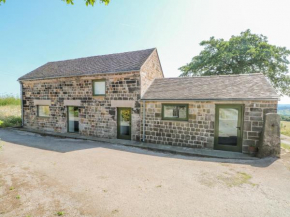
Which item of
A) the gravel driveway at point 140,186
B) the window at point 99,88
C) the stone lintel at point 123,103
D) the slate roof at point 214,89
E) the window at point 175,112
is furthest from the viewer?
the window at point 99,88

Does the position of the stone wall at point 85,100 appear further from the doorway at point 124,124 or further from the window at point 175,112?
the window at point 175,112

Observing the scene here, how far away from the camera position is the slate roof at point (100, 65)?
32.9 ft

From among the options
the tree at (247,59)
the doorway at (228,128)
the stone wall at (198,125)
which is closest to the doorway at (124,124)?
the stone wall at (198,125)

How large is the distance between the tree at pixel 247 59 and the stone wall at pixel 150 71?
9422 millimetres

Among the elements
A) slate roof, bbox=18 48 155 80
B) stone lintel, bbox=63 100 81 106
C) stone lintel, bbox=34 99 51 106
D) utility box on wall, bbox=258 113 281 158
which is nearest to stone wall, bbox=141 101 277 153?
utility box on wall, bbox=258 113 281 158

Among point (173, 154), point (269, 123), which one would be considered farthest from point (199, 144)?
point (269, 123)

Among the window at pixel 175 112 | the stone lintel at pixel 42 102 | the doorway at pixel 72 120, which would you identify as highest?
the stone lintel at pixel 42 102

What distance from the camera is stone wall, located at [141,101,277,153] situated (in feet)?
23.2

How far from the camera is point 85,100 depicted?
35.7 ft

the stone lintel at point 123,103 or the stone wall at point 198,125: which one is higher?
the stone lintel at point 123,103

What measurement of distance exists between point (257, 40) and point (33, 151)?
2417 cm

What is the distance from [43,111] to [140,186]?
40.0ft

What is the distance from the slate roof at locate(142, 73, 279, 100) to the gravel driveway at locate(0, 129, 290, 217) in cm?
299

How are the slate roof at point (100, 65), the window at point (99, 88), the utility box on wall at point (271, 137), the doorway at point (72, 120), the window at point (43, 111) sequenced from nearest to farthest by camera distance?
1. the utility box on wall at point (271, 137)
2. the slate roof at point (100, 65)
3. the window at point (99, 88)
4. the doorway at point (72, 120)
5. the window at point (43, 111)
